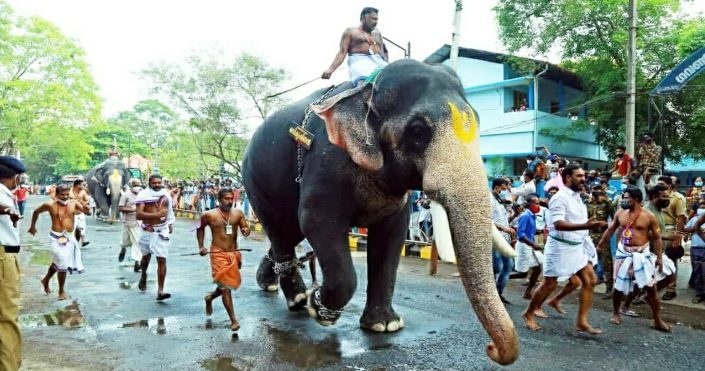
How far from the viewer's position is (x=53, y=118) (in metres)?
22.4

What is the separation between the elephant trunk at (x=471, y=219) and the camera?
9.51 feet

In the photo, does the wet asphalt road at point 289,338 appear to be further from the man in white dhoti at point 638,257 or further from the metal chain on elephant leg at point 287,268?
the metal chain on elephant leg at point 287,268

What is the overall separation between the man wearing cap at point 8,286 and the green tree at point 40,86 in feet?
66.7

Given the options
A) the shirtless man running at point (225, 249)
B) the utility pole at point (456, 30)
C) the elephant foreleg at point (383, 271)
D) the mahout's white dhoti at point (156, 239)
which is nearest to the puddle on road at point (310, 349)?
the elephant foreleg at point (383, 271)

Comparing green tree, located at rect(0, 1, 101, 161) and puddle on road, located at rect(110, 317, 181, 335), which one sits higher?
green tree, located at rect(0, 1, 101, 161)

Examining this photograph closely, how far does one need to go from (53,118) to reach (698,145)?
929 inches

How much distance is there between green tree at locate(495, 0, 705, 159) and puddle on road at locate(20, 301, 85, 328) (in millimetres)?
16101

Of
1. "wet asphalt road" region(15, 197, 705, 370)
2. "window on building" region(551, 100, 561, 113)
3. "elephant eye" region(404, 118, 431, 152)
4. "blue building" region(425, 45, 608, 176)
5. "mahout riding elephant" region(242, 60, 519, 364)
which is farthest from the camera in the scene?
"window on building" region(551, 100, 561, 113)

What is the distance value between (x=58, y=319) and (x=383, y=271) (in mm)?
3359

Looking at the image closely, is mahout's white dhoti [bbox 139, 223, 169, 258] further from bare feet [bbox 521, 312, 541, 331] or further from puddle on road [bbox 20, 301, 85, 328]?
bare feet [bbox 521, 312, 541, 331]

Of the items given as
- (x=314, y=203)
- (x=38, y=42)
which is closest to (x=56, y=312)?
(x=314, y=203)

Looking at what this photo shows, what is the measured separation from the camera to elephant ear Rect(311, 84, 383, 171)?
3936mm

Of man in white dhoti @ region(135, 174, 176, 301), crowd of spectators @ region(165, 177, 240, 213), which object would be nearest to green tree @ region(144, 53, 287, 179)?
crowd of spectators @ region(165, 177, 240, 213)

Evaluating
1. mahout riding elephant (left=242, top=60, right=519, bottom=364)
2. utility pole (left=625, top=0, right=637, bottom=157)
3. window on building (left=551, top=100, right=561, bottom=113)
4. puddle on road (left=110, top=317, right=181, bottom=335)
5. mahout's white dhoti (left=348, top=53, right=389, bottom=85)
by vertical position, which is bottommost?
puddle on road (left=110, top=317, right=181, bottom=335)
